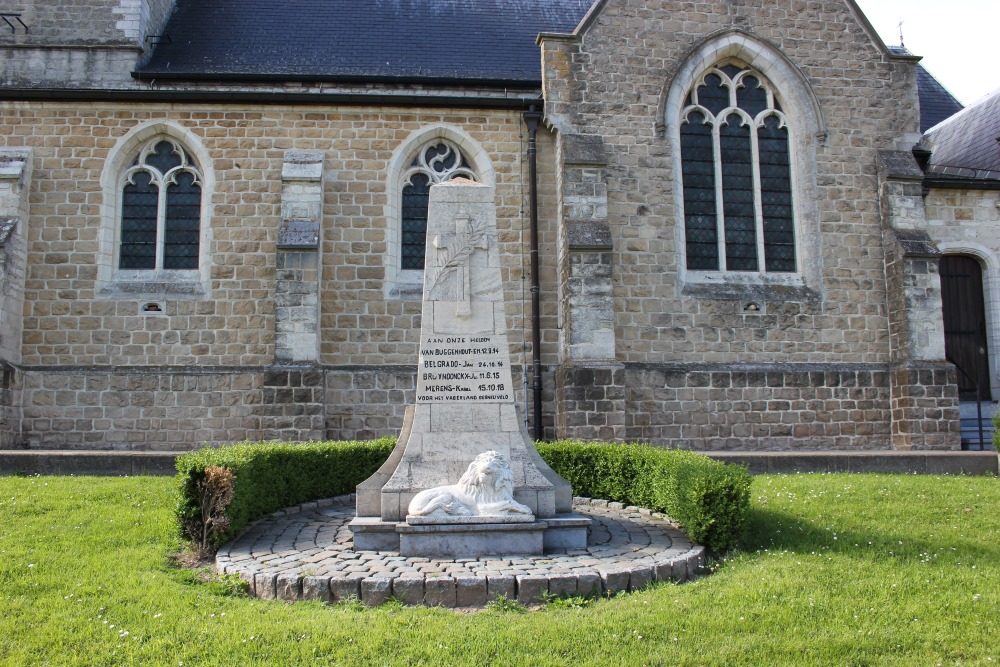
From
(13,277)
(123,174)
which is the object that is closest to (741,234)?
(123,174)

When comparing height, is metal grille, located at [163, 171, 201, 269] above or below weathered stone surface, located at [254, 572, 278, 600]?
above

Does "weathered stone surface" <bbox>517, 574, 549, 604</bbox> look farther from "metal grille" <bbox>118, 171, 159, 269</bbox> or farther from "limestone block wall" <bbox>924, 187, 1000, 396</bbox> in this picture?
"limestone block wall" <bbox>924, 187, 1000, 396</bbox>

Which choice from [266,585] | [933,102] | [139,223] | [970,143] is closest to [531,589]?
[266,585]

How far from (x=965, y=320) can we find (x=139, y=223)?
614 inches

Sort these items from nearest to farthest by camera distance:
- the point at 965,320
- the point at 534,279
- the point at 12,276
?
the point at 12,276 < the point at 534,279 < the point at 965,320

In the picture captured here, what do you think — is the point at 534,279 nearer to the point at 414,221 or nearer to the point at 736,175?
the point at 414,221

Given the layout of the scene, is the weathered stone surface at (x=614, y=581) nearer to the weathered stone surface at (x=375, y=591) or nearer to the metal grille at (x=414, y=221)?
the weathered stone surface at (x=375, y=591)

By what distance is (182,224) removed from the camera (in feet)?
44.6

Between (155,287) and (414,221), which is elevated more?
(414,221)

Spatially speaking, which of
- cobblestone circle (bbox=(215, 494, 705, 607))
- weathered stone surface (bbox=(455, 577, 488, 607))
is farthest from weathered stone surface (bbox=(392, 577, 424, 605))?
weathered stone surface (bbox=(455, 577, 488, 607))

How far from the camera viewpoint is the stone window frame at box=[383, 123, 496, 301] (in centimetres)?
1350

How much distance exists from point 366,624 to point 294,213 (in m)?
9.31

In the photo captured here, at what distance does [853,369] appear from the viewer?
13.5 m

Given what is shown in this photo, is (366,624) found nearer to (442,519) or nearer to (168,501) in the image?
(442,519)
